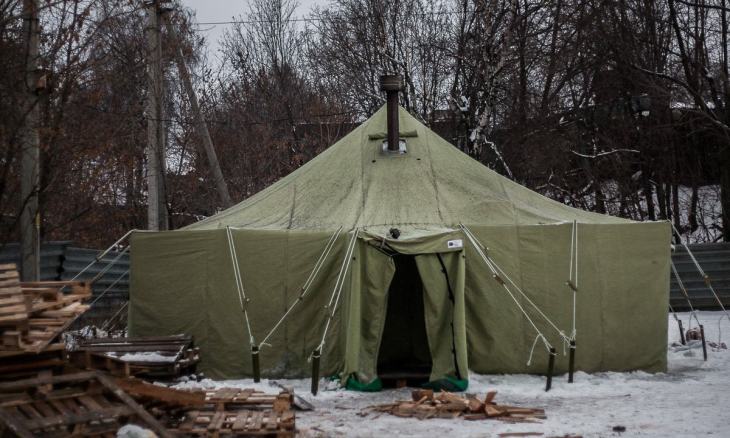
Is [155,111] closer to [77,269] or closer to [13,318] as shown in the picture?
[77,269]

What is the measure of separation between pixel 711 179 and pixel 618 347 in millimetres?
14588

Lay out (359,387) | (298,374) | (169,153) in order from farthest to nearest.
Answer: (169,153) < (298,374) < (359,387)

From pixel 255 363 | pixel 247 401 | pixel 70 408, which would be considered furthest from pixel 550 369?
pixel 70 408

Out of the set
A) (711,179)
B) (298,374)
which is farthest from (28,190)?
(711,179)

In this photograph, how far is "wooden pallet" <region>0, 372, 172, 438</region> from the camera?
635 centimetres

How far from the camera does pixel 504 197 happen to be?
11.4 metres

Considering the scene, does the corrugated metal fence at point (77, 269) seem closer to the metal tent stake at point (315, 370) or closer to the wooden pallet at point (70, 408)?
the metal tent stake at point (315, 370)

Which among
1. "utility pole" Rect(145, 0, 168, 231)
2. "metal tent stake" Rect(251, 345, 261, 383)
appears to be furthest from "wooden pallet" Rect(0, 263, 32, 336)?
"utility pole" Rect(145, 0, 168, 231)

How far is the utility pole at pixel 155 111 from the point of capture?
1440 cm

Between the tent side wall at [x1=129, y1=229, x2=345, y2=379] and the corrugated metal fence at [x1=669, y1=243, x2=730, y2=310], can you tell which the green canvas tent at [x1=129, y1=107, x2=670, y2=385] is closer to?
the tent side wall at [x1=129, y1=229, x2=345, y2=379]

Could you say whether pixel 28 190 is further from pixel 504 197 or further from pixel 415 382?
pixel 504 197

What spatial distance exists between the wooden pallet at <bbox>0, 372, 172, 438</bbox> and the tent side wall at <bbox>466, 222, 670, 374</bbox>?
16.4 ft

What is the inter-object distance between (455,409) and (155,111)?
9.29 metres

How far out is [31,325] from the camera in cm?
715
